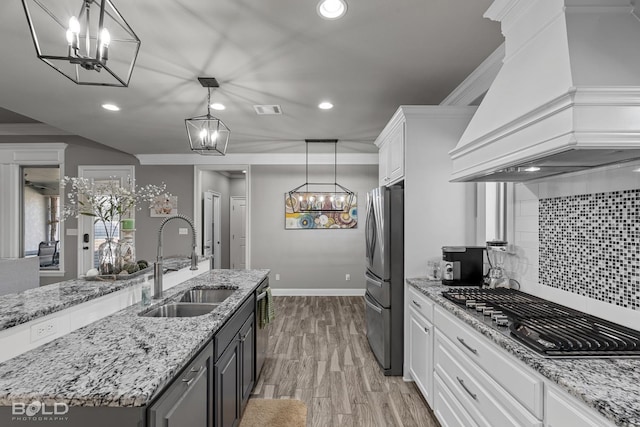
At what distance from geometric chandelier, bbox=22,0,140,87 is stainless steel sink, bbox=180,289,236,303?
4.94ft

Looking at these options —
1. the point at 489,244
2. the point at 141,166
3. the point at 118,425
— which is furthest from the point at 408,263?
the point at 141,166

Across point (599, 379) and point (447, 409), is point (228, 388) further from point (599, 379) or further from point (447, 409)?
point (599, 379)

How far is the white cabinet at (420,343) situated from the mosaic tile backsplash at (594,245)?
0.81m

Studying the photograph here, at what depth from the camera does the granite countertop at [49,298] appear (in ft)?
4.19

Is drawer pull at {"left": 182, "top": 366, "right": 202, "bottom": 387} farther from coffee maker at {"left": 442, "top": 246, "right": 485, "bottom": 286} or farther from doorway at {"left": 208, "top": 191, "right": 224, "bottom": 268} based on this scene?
doorway at {"left": 208, "top": 191, "right": 224, "bottom": 268}

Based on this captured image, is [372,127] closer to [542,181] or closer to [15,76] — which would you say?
[542,181]

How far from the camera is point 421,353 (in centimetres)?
251

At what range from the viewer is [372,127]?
4.25 metres

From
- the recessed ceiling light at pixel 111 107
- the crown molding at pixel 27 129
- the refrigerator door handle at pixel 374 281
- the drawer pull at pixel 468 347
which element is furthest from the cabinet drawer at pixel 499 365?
the crown molding at pixel 27 129

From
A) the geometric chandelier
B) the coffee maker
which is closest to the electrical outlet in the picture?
the geometric chandelier

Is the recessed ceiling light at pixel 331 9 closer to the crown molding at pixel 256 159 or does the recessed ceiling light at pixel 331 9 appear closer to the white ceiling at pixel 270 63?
the white ceiling at pixel 270 63

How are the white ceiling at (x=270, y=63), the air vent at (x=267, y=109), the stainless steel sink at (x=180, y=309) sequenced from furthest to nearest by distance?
the air vent at (x=267, y=109) < the stainless steel sink at (x=180, y=309) < the white ceiling at (x=270, y=63)

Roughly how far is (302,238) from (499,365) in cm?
478

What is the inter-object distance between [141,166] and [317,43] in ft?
16.4
